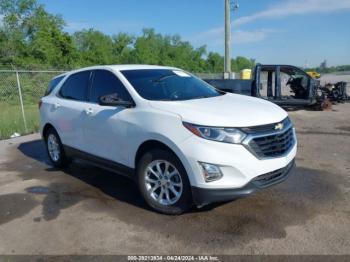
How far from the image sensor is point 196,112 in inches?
152

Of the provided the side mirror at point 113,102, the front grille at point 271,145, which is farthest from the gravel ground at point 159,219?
the side mirror at point 113,102

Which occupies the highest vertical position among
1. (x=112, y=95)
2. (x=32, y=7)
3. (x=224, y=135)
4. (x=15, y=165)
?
(x=32, y=7)

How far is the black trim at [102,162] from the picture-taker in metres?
4.59

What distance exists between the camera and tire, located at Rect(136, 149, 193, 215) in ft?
12.8

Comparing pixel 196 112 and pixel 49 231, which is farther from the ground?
pixel 196 112

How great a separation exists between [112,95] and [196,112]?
1.28m

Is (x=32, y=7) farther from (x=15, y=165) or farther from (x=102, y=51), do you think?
(x=15, y=165)

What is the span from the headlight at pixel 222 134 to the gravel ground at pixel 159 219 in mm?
985

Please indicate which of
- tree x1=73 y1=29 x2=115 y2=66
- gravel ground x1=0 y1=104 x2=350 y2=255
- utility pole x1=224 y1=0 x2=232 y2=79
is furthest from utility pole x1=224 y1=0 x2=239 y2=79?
tree x1=73 y1=29 x2=115 y2=66

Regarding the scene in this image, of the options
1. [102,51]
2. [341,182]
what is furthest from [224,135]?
[102,51]

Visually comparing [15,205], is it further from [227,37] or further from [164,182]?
[227,37]

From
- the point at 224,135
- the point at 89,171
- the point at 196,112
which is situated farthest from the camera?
the point at 89,171

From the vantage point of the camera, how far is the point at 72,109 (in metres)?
5.55

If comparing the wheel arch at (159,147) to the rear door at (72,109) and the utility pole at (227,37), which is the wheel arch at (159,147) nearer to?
the rear door at (72,109)
